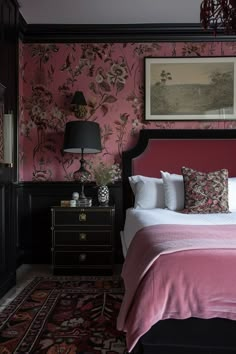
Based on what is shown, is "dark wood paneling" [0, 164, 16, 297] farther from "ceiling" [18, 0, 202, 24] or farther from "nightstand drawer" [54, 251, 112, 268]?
"ceiling" [18, 0, 202, 24]

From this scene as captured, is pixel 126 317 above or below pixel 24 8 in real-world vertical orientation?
below

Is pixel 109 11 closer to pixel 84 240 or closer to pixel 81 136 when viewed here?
pixel 81 136

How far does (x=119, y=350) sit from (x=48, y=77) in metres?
2.93

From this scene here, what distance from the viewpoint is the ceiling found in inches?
121

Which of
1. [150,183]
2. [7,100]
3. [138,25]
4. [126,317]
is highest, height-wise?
[138,25]

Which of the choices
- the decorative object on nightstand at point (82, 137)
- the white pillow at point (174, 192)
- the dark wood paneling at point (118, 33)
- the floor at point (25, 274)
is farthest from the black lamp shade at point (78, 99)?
the floor at point (25, 274)

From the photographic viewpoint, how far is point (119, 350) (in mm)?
1826

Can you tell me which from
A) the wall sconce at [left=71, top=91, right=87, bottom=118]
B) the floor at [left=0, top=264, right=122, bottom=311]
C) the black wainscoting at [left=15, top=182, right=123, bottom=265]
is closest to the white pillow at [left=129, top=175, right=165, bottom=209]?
the black wainscoting at [left=15, top=182, right=123, bottom=265]

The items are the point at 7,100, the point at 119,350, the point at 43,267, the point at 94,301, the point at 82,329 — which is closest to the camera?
the point at 119,350

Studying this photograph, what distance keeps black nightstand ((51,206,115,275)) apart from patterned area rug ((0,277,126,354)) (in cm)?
21

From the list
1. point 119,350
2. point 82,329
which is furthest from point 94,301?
point 119,350

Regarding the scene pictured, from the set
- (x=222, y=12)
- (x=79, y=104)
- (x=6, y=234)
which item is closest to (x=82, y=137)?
(x=79, y=104)

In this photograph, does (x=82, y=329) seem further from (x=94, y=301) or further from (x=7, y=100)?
(x=7, y=100)

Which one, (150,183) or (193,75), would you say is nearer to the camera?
(150,183)
